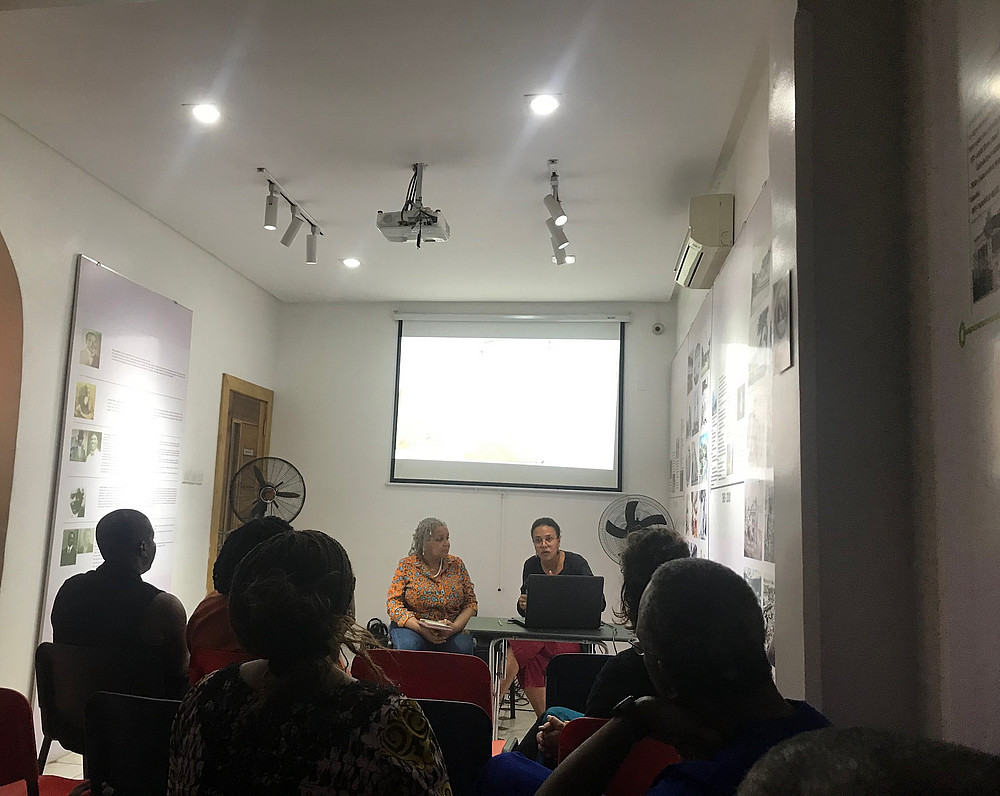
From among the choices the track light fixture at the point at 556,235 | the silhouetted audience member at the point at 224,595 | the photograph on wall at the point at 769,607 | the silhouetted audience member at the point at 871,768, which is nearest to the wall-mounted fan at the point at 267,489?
the track light fixture at the point at 556,235

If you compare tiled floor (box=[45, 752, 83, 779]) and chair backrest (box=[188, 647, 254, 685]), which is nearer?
chair backrest (box=[188, 647, 254, 685])

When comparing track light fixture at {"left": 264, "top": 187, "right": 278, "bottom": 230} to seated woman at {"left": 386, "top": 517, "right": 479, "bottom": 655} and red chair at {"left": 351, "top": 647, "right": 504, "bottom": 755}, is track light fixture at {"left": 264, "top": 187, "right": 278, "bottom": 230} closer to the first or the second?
seated woman at {"left": 386, "top": 517, "right": 479, "bottom": 655}

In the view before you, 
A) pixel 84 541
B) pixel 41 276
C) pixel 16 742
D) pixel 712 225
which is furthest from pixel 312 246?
pixel 16 742

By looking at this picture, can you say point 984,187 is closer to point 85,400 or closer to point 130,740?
point 130,740

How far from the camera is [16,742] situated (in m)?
1.84

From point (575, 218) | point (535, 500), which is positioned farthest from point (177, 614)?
point (535, 500)

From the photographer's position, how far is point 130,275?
4.48 meters

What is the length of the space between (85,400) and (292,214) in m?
1.48

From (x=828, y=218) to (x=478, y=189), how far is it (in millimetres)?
2601

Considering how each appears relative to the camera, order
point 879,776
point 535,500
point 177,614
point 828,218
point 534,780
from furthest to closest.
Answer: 1. point 535,500
2. point 177,614
3. point 828,218
4. point 534,780
5. point 879,776

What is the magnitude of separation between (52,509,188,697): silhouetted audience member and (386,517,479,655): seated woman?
184cm

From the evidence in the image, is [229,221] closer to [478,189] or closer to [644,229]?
[478,189]

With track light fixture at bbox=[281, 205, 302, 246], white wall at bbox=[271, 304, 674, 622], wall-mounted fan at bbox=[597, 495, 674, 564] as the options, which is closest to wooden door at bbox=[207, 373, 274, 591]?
white wall at bbox=[271, 304, 674, 622]

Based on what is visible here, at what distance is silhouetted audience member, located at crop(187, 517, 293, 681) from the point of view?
2.25 metres
